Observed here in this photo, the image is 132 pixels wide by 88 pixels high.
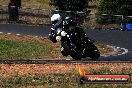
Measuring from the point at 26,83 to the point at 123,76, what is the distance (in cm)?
343

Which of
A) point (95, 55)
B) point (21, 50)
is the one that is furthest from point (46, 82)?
point (21, 50)

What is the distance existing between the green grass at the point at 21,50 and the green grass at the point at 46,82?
6397 millimetres

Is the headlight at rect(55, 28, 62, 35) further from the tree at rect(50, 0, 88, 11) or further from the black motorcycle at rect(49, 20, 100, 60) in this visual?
the tree at rect(50, 0, 88, 11)

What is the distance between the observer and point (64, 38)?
769 inches

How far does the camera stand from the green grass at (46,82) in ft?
45.9

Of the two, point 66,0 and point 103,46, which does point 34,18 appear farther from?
point 103,46

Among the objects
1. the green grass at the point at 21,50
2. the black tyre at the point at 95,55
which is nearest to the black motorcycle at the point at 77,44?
the black tyre at the point at 95,55

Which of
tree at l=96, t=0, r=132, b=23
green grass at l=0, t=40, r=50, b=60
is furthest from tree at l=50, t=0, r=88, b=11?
green grass at l=0, t=40, r=50, b=60

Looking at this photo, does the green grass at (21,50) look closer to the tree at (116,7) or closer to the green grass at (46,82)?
the green grass at (46,82)

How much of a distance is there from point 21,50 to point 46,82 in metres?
10.5

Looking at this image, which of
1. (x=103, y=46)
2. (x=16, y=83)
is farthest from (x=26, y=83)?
(x=103, y=46)

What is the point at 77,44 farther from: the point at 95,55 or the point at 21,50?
the point at 21,50

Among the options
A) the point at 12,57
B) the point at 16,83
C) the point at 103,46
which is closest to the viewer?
the point at 16,83

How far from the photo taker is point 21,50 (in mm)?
25109
